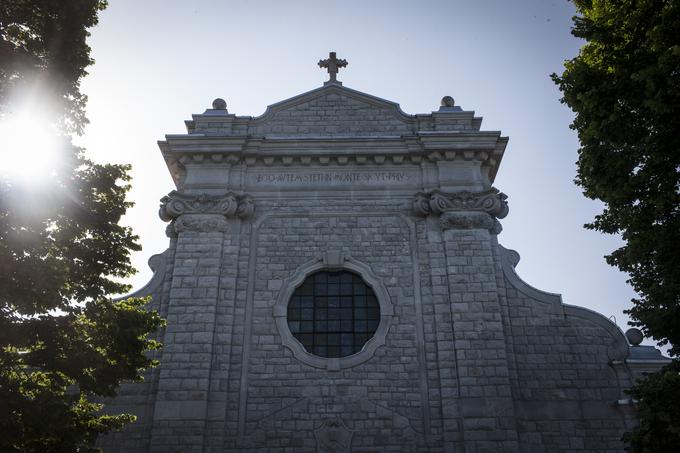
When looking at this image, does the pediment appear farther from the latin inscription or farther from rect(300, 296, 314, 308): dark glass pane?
rect(300, 296, 314, 308): dark glass pane

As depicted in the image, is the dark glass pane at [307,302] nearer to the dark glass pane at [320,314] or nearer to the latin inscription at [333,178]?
the dark glass pane at [320,314]

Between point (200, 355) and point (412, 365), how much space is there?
4.59 metres

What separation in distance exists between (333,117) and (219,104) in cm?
315

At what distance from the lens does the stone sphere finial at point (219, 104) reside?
55.8 feet

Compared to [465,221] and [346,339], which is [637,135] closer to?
[465,221]

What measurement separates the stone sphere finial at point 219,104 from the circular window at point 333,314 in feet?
18.3

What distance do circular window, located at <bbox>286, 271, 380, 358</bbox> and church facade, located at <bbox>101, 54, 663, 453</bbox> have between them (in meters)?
0.03

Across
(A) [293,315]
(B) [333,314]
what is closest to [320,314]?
(B) [333,314]

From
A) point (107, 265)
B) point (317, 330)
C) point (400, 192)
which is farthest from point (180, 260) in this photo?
point (400, 192)

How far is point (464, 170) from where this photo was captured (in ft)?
51.6

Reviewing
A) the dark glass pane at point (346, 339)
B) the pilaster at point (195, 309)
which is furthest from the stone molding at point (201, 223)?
the dark glass pane at point (346, 339)

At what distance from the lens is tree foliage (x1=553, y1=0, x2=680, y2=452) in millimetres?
8578

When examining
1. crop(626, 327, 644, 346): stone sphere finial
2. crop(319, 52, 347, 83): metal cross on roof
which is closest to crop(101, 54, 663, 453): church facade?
crop(626, 327, 644, 346): stone sphere finial

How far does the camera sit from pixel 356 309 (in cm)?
1444
